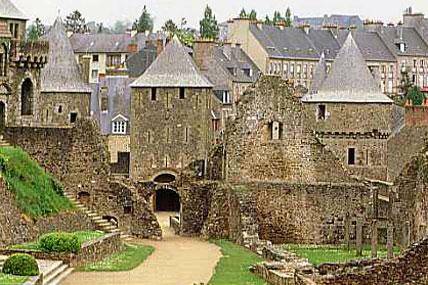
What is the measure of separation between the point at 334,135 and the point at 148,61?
48.1 meters

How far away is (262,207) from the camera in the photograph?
160 feet

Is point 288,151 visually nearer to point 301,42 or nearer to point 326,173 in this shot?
point 326,173

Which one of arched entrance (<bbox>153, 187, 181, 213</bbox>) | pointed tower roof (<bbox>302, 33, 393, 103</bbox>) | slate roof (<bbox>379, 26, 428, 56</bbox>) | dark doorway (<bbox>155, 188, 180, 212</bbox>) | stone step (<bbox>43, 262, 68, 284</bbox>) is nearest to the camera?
stone step (<bbox>43, 262, 68, 284</bbox>)

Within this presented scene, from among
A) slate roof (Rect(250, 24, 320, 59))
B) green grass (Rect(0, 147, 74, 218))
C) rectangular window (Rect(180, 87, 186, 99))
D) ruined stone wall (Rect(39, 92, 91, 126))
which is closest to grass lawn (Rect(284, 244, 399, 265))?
green grass (Rect(0, 147, 74, 218))

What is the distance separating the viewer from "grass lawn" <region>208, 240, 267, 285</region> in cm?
3516

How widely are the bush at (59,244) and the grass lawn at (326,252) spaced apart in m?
7.65

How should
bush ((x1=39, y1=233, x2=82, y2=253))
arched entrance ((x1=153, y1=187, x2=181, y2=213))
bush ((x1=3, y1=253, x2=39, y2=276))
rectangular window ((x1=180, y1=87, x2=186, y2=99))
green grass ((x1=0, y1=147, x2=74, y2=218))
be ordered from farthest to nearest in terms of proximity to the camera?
arched entrance ((x1=153, y1=187, x2=181, y2=213))
rectangular window ((x1=180, y1=87, x2=186, y2=99))
green grass ((x1=0, y1=147, x2=74, y2=218))
bush ((x1=39, y1=233, x2=82, y2=253))
bush ((x1=3, y1=253, x2=39, y2=276))

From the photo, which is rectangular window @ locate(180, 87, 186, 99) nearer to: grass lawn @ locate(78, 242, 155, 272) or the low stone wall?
grass lawn @ locate(78, 242, 155, 272)

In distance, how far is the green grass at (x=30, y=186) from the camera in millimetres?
41009

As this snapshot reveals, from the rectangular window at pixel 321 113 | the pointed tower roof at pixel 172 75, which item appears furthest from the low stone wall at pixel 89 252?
the pointed tower roof at pixel 172 75

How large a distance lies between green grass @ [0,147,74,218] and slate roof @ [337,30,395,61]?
97034 mm

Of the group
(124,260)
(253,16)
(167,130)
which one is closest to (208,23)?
(253,16)

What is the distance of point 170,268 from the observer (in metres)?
38.7

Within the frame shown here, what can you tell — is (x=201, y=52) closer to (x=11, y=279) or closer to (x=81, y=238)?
(x=81, y=238)
